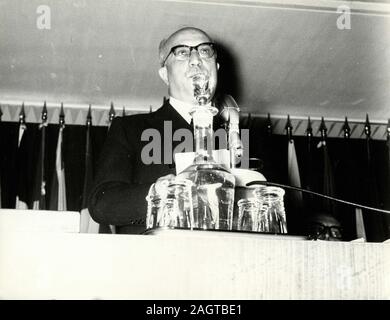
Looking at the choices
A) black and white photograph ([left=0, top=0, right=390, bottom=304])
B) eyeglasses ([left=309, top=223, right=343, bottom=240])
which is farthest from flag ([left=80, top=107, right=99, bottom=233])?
eyeglasses ([left=309, top=223, right=343, bottom=240])

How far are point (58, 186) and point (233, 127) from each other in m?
2.43

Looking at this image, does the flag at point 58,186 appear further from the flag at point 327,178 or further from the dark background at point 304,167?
the flag at point 327,178

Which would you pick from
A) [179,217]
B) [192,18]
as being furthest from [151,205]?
[192,18]

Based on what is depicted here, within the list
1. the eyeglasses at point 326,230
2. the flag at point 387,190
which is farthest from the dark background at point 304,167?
the eyeglasses at point 326,230

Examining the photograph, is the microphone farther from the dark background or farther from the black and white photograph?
the dark background

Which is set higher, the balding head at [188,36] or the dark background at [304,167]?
the dark background at [304,167]

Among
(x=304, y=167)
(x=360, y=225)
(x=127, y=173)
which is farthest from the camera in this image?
(x=304, y=167)

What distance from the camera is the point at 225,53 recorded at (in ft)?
9.42

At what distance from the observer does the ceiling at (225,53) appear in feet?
8.24

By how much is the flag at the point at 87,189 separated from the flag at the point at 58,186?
0.13 metres

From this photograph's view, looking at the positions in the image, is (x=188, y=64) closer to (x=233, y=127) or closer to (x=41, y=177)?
(x=233, y=127)

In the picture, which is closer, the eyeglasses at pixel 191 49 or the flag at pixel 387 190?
the eyeglasses at pixel 191 49

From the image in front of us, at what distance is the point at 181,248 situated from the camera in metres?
0.49

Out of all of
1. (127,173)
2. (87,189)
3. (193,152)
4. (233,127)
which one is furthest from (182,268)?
(87,189)
